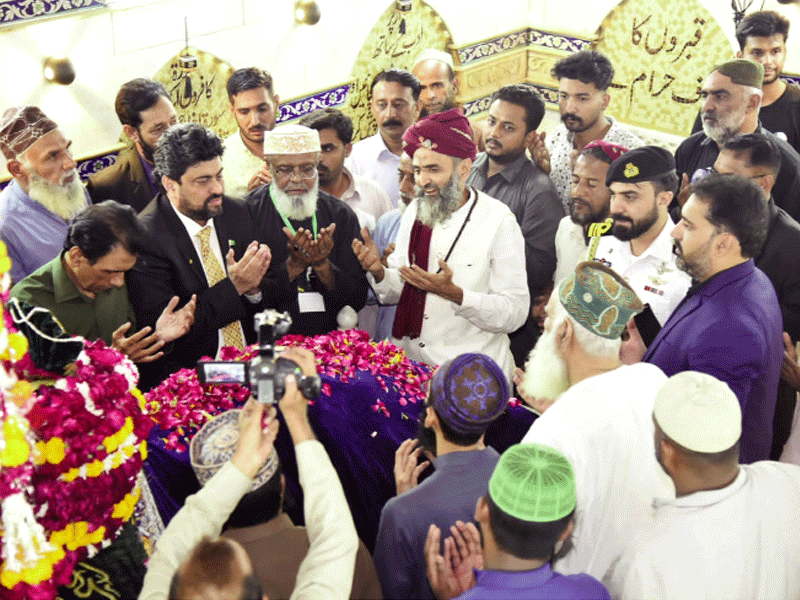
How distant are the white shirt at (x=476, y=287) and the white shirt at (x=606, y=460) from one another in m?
1.24

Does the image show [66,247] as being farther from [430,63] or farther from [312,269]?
[430,63]

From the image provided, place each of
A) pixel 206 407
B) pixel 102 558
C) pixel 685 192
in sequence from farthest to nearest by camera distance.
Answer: pixel 685 192
pixel 206 407
pixel 102 558

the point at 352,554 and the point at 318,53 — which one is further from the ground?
the point at 318,53

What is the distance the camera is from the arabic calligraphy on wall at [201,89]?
19.6 feet

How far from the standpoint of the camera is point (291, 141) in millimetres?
4441

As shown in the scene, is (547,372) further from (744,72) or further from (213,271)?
(744,72)

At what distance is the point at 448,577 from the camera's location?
2.54m

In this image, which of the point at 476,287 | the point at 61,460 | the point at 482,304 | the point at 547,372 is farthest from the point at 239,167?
the point at 61,460

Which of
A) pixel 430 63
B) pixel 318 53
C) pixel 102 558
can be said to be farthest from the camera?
pixel 318 53

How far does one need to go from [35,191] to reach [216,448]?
2490 mm

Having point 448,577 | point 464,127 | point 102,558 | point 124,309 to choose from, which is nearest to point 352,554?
point 448,577

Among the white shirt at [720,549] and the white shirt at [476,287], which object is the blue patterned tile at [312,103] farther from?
the white shirt at [720,549]

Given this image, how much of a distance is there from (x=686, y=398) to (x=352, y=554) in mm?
977

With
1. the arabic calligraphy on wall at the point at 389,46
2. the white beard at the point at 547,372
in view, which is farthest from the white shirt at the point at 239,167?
the white beard at the point at 547,372
